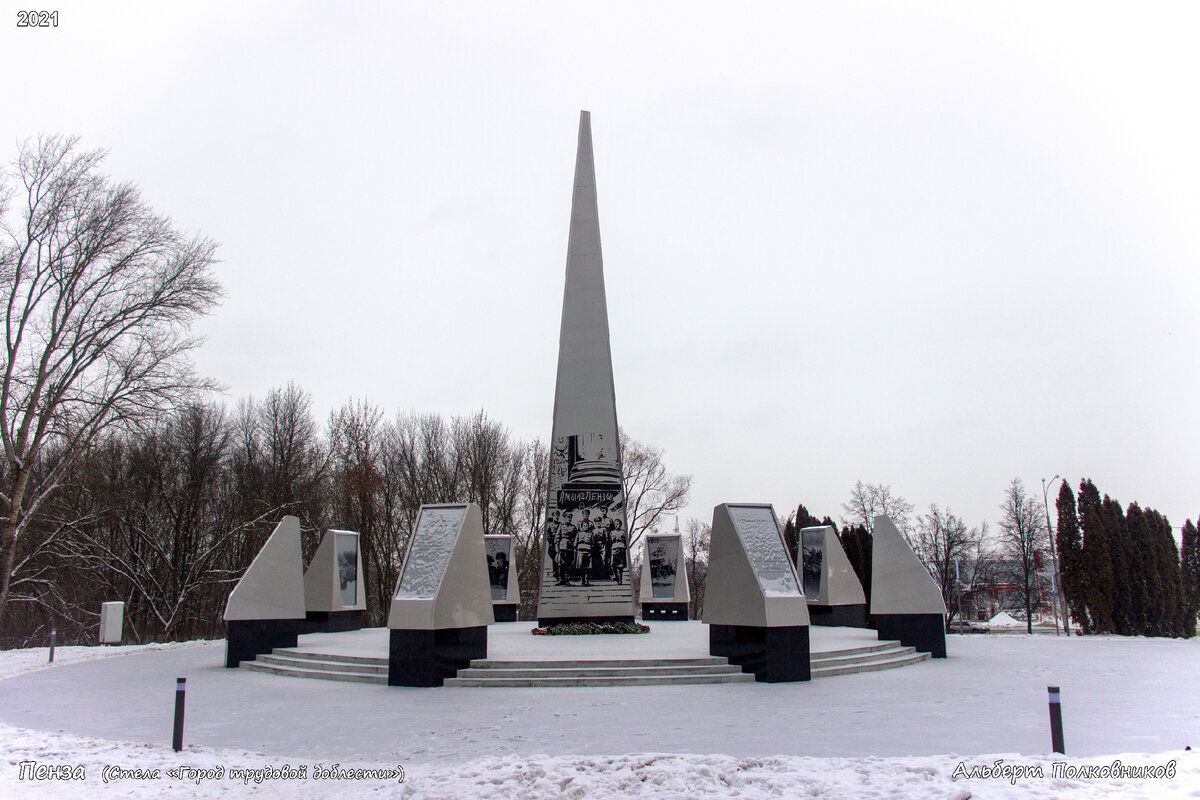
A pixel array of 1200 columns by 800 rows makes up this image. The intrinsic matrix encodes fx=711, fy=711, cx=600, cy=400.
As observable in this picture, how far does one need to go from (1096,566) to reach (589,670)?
16.5m

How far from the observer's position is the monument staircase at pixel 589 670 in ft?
29.3

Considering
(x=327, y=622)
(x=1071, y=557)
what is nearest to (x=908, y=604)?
(x=1071, y=557)

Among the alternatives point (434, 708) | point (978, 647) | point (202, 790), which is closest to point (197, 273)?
point (434, 708)

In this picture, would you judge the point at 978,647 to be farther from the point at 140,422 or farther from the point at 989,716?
the point at 140,422

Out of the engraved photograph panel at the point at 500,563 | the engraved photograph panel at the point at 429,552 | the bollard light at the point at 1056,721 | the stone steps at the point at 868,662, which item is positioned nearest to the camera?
the bollard light at the point at 1056,721

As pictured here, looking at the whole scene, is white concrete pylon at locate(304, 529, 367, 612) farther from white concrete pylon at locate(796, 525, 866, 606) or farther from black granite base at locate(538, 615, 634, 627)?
white concrete pylon at locate(796, 525, 866, 606)

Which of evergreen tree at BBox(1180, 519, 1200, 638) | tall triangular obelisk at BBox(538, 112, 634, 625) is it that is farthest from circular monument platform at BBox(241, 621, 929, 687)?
evergreen tree at BBox(1180, 519, 1200, 638)

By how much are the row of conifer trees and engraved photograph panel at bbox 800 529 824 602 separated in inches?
305

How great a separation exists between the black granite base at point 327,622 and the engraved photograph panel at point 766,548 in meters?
10.8

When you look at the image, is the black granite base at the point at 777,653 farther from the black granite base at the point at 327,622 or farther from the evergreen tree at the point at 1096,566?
the evergreen tree at the point at 1096,566

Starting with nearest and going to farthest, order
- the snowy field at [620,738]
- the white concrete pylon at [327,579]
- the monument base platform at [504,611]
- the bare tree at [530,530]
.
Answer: the snowy field at [620,738]
the white concrete pylon at [327,579]
the monument base platform at [504,611]
the bare tree at [530,530]

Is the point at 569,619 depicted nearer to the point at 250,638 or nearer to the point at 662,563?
the point at 250,638

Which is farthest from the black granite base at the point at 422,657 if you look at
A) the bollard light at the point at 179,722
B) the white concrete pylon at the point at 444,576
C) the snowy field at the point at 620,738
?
the bollard light at the point at 179,722

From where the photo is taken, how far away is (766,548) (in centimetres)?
983
